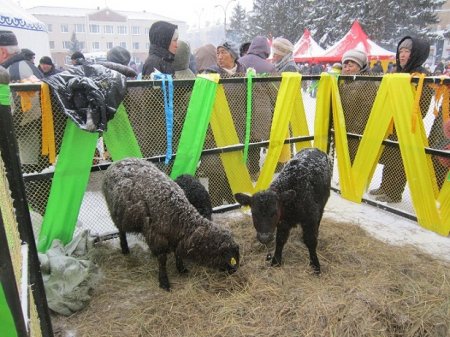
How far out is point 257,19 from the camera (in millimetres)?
40750

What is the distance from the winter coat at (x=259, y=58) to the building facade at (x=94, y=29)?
7630cm

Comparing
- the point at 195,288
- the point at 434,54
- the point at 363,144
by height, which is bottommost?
the point at 195,288

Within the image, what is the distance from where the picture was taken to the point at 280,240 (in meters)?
3.88

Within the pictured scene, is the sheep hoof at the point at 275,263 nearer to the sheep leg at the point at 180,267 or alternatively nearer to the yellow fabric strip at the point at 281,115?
the sheep leg at the point at 180,267

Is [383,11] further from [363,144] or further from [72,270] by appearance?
[72,270]

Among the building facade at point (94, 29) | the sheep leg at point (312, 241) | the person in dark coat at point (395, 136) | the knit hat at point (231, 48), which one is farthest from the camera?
the building facade at point (94, 29)

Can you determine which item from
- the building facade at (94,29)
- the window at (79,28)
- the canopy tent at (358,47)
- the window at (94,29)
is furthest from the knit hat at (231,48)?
the window at (79,28)

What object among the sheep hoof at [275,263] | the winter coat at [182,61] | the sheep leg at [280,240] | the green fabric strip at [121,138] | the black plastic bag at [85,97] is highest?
the winter coat at [182,61]

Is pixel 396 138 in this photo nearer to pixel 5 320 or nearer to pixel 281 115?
pixel 281 115

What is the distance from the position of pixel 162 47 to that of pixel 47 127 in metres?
2.14

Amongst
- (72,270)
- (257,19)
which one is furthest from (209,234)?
(257,19)

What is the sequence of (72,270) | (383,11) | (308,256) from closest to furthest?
(72,270)
(308,256)
(383,11)

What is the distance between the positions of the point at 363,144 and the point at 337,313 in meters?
3.11

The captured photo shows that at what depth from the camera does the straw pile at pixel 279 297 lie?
310cm
